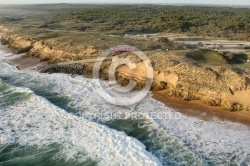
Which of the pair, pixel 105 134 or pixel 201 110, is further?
pixel 201 110

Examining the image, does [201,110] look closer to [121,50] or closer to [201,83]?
[201,83]

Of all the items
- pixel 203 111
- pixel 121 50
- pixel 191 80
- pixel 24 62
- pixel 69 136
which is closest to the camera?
pixel 69 136

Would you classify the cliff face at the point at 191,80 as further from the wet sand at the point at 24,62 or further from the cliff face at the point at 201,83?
the wet sand at the point at 24,62

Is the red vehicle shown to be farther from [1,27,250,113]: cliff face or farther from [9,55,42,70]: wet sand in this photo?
[9,55,42,70]: wet sand

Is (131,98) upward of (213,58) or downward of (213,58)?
downward

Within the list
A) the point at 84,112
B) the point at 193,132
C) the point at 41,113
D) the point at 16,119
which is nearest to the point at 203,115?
the point at 193,132

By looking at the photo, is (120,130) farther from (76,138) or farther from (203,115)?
(203,115)

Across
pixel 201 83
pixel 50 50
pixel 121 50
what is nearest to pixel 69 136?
pixel 201 83
